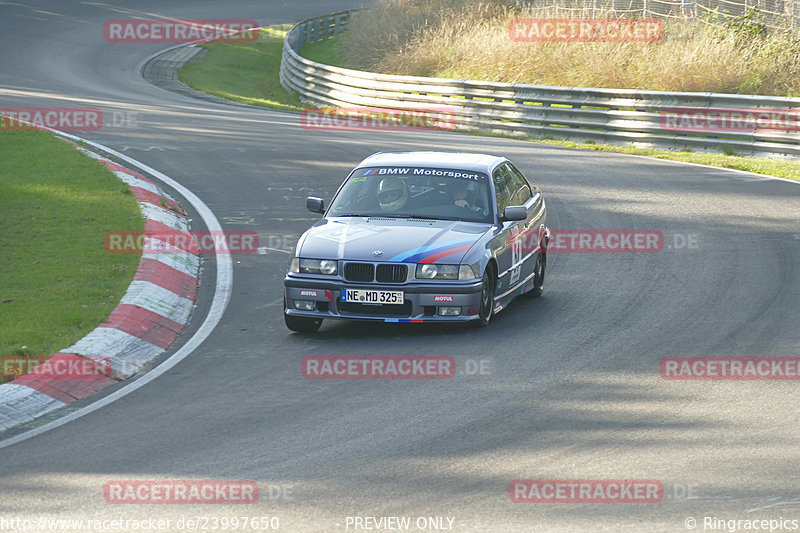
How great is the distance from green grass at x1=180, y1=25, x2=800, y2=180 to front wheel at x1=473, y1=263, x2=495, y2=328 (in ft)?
34.8

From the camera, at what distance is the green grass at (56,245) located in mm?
9992

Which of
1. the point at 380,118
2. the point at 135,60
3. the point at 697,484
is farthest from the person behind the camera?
the point at 135,60

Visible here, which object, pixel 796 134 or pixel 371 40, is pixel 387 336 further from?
pixel 371 40

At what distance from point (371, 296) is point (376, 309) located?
0.42 feet

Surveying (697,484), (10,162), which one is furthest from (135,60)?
(697,484)

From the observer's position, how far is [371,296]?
9.99 meters

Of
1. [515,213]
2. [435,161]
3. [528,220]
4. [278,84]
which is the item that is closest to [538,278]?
[528,220]

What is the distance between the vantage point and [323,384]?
8.67 meters

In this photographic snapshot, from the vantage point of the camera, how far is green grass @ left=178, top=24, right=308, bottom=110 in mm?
35969

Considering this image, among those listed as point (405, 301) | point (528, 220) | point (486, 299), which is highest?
point (528, 220)

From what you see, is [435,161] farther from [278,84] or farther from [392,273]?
[278,84]

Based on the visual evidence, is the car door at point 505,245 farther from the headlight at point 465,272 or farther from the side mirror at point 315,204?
the side mirror at point 315,204

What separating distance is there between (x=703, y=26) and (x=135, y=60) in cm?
2132

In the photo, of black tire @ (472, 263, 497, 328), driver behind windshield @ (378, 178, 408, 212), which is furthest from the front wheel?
driver behind windshield @ (378, 178, 408, 212)
